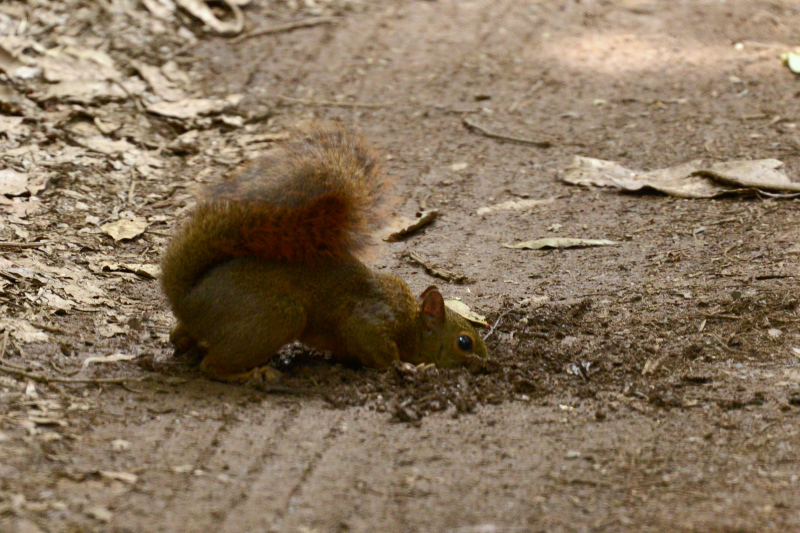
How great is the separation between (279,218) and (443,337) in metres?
1.11

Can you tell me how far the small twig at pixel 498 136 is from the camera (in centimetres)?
761

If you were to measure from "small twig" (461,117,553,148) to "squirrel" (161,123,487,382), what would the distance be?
12.0 feet

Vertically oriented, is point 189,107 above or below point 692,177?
above

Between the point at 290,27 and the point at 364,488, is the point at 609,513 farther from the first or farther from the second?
the point at 290,27

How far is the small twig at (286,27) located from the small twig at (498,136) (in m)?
2.76

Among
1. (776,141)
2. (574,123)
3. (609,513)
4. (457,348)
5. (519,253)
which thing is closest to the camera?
(609,513)

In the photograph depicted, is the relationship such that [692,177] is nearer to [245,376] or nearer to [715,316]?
[715,316]

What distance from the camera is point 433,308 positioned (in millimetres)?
4398

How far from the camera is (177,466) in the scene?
3.06 meters

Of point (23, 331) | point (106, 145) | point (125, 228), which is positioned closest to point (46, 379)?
→ point (23, 331)

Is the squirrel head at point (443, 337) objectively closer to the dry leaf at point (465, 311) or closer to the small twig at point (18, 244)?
the dry leaf at point (465, 311)

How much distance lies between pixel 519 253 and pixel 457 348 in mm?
1594

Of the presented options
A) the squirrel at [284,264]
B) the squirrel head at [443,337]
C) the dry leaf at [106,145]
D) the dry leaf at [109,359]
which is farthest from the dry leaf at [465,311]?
the dry leaf at [106,145]

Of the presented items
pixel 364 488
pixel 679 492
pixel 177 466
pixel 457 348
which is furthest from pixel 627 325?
pixel 177 466
